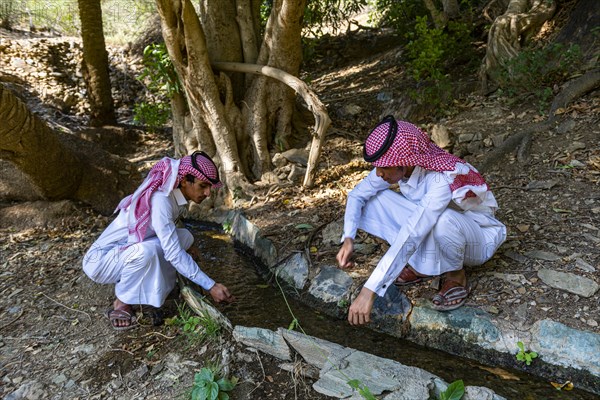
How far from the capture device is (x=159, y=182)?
299cm

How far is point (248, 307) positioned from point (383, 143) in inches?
62.8

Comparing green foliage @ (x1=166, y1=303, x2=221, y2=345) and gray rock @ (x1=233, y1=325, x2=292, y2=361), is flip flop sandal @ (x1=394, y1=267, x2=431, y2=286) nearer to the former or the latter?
gray rock @ (x1=233, y1=325, x2=292, y2=361)

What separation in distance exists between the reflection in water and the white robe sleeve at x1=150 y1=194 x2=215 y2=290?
548 mm

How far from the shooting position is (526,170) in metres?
4.42

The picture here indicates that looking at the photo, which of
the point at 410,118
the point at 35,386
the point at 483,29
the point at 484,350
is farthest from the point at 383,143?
the point at 483,29

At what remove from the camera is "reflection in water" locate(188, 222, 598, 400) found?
2599mm

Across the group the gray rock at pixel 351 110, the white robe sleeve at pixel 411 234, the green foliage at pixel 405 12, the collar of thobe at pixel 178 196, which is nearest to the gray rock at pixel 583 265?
the white robe sleeve at pixel 411 234

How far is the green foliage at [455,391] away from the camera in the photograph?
7.42 feet

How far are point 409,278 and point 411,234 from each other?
0.77m

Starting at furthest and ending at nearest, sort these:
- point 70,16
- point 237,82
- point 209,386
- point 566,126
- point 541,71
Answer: point 70,16 → point 237,82 → point 541,71 → point 566,126 → point 209,386

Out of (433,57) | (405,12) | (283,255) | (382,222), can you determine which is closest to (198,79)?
(283,255)

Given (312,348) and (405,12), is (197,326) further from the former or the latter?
(405,12)

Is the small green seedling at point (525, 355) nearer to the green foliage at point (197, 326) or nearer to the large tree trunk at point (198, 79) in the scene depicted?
the green foliage at point (197, 326)

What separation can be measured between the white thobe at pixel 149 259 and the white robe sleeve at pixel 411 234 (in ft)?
3.33
